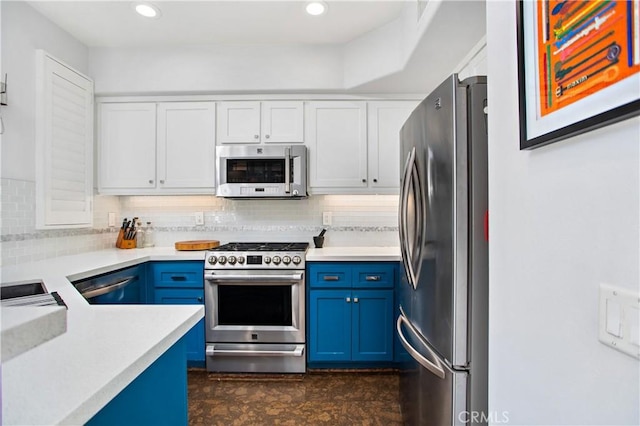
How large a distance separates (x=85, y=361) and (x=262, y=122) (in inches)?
92.4

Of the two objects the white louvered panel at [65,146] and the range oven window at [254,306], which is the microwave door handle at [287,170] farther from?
the white louvered panel at [65,146]

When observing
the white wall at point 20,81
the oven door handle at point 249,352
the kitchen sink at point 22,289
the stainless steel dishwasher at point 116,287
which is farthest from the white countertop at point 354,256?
the white wall at point 20,81

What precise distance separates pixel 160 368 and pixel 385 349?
6.11ft

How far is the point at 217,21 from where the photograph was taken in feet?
7.64

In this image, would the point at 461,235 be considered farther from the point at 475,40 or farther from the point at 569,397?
the point at 475,40

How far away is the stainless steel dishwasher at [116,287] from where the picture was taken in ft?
6.18

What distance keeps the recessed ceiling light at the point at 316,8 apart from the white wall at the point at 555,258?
4.73 ft

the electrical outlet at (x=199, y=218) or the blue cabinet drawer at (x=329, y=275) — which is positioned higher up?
the electrical outlet at (x=199, y=218)

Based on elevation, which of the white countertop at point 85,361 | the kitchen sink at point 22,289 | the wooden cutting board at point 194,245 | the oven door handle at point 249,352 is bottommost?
the oven door handle at point 249,352

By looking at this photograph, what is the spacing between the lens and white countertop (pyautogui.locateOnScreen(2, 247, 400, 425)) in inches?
19.8

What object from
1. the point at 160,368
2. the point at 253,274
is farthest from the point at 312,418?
the point at 160,368

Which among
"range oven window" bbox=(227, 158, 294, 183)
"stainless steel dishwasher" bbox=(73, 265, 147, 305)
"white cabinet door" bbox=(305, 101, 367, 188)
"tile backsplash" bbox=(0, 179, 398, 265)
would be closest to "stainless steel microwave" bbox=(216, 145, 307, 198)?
"range oven window" bbox=(227, 158, 294, 183)

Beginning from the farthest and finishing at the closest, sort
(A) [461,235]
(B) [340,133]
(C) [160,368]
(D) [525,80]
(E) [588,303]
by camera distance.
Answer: (B) [340,133]
(A) [461,235]
(C) [160,368]
(D) [525,80]
(E) [588,303]

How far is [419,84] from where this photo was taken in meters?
2.54
